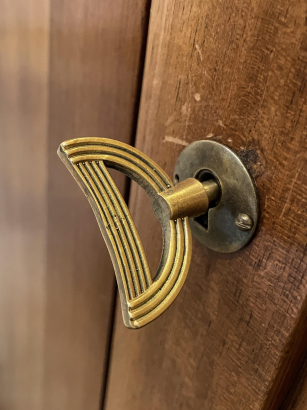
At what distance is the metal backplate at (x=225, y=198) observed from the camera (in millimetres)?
199

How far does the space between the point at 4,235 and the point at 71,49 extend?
0.99ft

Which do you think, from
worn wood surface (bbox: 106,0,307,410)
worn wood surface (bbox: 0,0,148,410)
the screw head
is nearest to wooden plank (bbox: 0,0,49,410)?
worn wood surface (bbox: 0,0,148,410)

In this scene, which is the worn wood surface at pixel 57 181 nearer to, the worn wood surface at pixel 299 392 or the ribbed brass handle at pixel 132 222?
the ribbed brass handle at pixel 132 222

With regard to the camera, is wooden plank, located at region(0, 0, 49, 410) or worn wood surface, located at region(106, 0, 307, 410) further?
wooden plank, located at region(0, 0, 49, 410)

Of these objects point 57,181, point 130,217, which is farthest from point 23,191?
point 130,217

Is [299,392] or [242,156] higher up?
[242,156]

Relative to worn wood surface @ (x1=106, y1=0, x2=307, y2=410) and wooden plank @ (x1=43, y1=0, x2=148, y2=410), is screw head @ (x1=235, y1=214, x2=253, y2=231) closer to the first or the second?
worn wood surface @ (x1=106, y1=0, x2=307, y2=410)

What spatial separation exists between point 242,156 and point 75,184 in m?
0.22

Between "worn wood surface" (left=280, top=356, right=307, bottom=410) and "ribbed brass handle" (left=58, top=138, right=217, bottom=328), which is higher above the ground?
"ribbed brass handle" (left=58, top=138, right=217, bottom=328)

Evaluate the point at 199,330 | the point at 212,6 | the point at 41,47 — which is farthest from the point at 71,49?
the point at 199,330

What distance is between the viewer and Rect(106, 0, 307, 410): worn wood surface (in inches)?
6.8

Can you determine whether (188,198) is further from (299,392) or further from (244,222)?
(299,392)

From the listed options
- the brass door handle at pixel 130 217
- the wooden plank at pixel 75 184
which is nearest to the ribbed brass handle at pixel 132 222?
the brass door handle at pixel 130 217

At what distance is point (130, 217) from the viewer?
0.66 ft
